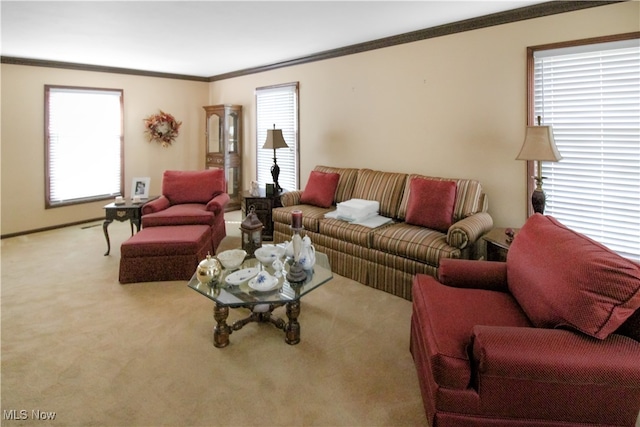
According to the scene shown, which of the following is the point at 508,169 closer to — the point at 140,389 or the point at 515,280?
the point at 515,280

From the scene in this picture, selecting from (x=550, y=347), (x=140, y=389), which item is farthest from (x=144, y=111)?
(x=550, y=347)

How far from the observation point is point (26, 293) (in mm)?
3447

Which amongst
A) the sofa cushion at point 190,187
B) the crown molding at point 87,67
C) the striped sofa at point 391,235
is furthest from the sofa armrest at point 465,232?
the crown molding at point 87,67

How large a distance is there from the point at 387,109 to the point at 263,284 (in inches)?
113

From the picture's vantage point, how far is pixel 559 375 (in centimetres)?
153

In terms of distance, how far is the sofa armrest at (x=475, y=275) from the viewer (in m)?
2.34

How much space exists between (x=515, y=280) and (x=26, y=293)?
4.03 meters

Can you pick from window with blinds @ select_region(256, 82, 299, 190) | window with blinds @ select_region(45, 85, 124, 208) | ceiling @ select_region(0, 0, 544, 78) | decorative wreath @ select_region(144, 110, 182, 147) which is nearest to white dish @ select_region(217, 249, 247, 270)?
ceiling @ select_region(0, 0, 544, 78)

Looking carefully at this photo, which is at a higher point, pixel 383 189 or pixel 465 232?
pixel 383 189

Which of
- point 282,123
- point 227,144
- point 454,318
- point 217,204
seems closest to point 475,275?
point 454,318

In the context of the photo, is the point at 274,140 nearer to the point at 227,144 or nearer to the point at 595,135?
the point at 227,144

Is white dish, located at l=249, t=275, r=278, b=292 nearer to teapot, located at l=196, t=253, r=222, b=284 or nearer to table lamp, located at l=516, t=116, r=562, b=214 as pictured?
teapot, located at l=196, t=253, r=222, b=284

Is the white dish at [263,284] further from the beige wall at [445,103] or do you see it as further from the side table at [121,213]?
the side table at [121,213]

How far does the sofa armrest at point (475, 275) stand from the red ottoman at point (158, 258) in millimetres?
2433
